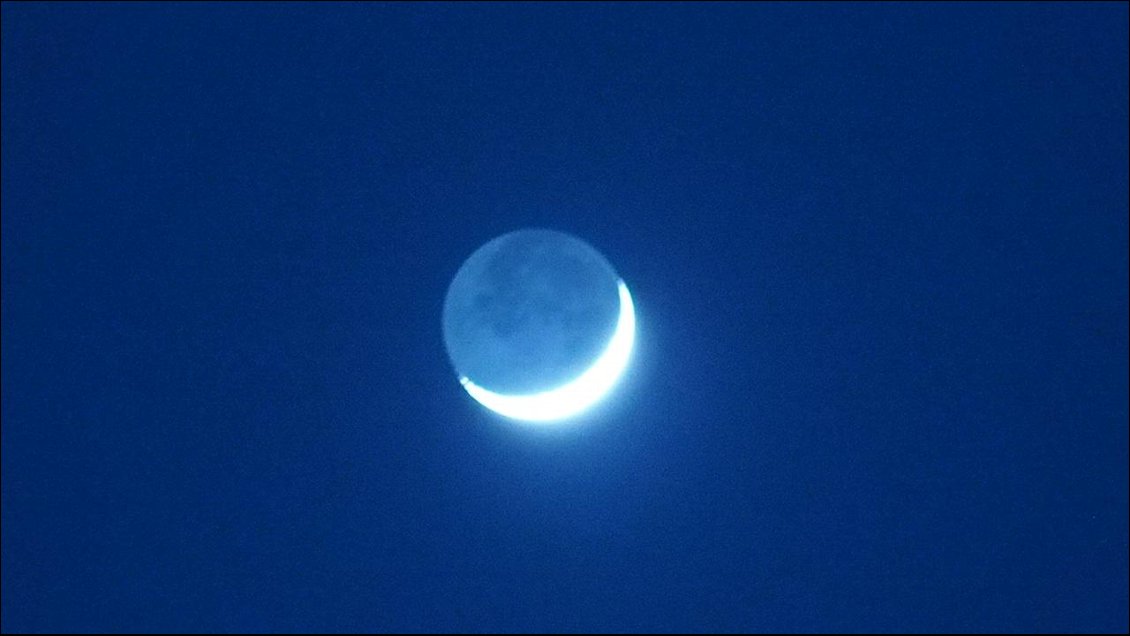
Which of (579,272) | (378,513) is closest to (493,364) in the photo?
(579,272)

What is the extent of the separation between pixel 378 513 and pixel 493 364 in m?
1.10

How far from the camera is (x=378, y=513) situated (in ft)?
13.9

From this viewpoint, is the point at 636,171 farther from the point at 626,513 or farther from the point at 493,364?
the point at 626,513

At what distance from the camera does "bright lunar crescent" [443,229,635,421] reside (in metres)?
3.75

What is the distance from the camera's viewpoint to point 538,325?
3752 mm

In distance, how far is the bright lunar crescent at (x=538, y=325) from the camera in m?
3.75

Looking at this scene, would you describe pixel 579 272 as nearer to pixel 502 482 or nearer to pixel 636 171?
pixel 636 171

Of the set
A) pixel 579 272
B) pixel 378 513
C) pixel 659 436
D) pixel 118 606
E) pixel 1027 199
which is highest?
pixel 1027 199

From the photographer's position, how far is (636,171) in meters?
3.95

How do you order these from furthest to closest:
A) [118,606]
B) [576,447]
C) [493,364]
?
[118,606] < [576,447] < [493,364]

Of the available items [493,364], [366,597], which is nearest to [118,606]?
[366,597]

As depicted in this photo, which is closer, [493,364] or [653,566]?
[493,364]

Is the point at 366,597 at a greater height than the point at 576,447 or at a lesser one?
lesser

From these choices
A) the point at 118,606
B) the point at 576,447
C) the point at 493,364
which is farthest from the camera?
the point at 118,606
